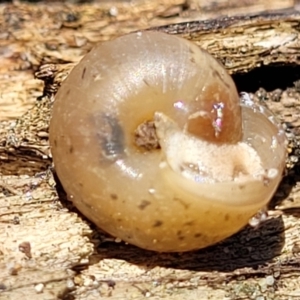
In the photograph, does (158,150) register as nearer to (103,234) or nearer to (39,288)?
(103,234)

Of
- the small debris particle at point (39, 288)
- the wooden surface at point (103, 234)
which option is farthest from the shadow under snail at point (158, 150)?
the small debris particle at point (39, 288)

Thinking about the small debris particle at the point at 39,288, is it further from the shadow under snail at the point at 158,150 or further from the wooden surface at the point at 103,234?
the shadow under snail at the point at 158,150

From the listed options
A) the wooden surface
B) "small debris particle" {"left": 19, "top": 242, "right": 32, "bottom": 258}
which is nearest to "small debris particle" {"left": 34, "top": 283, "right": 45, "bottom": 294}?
the wooden surface

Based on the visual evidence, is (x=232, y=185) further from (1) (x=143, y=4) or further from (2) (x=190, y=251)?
(1) (x=143, y=4)

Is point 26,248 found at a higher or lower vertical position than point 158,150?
lower

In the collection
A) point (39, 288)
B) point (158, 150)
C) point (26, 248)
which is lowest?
point (39, 288)

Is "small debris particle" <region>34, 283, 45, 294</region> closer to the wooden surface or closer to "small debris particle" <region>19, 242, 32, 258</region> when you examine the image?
the wooden surface

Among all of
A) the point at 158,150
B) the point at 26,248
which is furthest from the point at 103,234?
the point at 158,150
